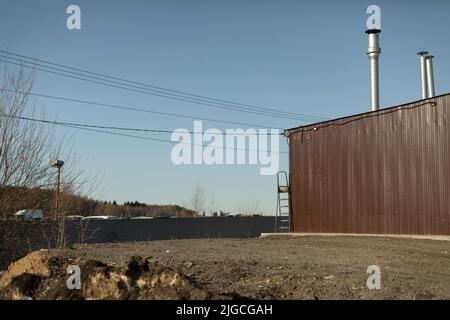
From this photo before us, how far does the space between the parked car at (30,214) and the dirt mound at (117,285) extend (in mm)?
4544

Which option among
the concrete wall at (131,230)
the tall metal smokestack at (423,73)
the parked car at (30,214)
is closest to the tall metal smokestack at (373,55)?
the tall metal smokestack at (423,73)

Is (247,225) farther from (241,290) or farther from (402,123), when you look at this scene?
(241,290)

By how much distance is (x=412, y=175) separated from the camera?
18.4 meters

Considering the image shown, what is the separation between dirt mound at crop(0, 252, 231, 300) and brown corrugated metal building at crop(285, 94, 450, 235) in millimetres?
12746

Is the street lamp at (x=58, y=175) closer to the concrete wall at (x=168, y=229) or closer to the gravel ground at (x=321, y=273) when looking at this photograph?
the gravel ground at (x=321, y=273)

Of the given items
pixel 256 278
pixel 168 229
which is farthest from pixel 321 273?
pixel 168 229

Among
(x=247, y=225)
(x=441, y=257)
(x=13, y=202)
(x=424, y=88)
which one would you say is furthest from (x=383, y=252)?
(x=247, y=225)

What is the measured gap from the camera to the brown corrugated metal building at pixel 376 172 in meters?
17.8

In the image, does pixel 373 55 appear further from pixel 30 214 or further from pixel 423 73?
pixel 30 214

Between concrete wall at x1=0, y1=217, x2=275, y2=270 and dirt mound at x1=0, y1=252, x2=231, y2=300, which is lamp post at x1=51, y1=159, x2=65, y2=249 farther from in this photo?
dirt mound at x1=0, y1=252, x2=231, y2=300

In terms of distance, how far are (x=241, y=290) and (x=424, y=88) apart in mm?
21554

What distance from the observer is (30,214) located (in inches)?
514
